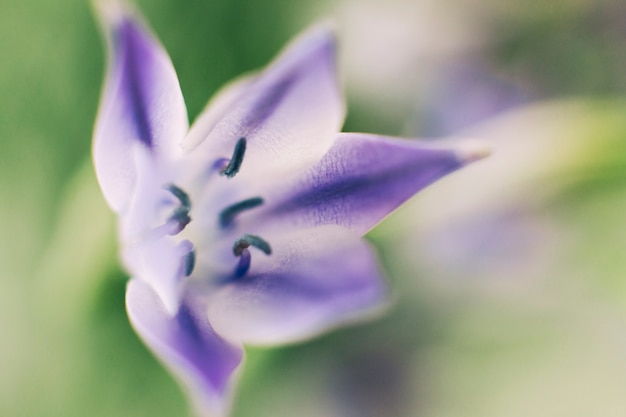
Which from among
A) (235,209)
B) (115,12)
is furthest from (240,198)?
(115,12)

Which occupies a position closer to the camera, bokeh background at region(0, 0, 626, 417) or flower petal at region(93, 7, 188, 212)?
flower petal at region(93, 7, 188, 212)

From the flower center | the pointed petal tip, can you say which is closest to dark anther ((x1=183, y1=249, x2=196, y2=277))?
the flower center

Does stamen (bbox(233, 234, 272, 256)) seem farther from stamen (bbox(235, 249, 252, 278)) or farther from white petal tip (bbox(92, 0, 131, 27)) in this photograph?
white petal tip (bbox(92, 0, 131, 27))

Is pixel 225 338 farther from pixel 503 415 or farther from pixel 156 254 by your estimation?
pixel 503 415

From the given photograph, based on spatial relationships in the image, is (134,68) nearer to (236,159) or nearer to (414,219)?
(236,159)

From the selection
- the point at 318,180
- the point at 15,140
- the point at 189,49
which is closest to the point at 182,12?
the point at 189,49

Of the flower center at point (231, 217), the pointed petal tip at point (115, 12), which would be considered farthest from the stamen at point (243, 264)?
the pointed petal tip at point (115, 12)
